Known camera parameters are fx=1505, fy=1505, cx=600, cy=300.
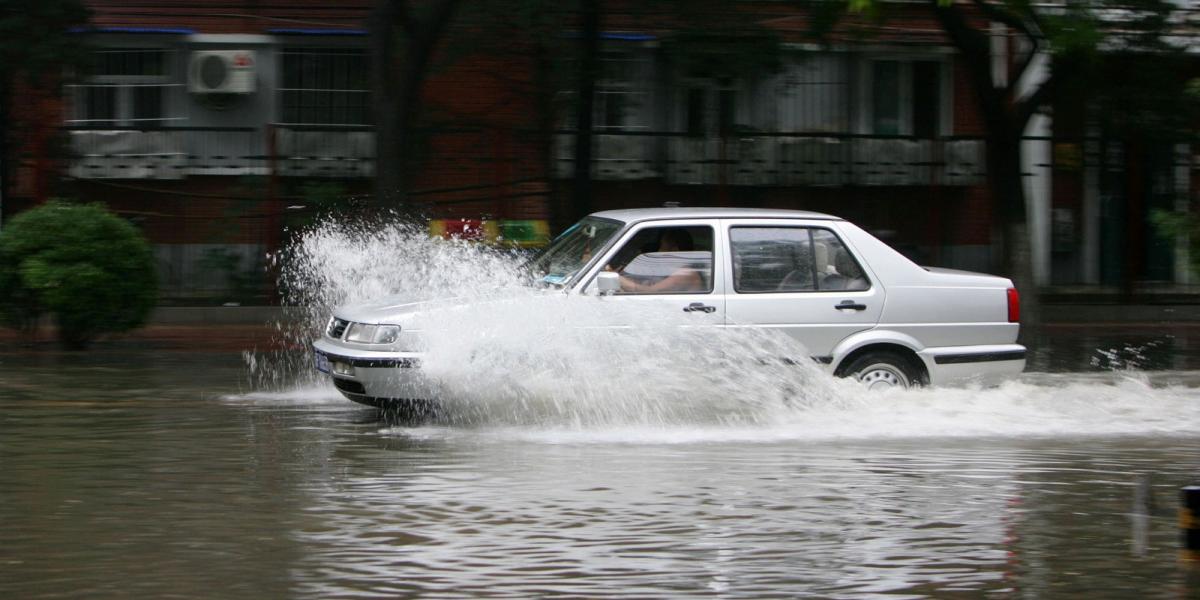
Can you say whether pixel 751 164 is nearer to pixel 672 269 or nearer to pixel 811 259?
pixel 811 259

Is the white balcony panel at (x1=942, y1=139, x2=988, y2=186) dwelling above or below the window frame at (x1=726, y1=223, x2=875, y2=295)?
above

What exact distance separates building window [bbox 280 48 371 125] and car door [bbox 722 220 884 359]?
13.4 meters

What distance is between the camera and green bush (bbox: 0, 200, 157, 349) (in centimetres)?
1436

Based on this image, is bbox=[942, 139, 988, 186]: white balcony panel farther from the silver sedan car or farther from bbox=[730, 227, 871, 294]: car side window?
bbox=[730, 227, 871, 294]: car side window

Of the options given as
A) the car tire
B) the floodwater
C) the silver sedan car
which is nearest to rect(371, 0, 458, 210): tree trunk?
the floodwater

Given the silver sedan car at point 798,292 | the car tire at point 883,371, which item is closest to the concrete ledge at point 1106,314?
the silver sedan car at point 798,292

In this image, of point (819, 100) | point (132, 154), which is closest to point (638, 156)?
point (819, 100)

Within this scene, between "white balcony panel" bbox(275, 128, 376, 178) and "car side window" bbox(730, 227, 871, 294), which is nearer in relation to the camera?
"car side window" bbox(730, 227, 871, 294)

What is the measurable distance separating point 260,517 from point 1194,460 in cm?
555

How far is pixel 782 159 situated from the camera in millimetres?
20469

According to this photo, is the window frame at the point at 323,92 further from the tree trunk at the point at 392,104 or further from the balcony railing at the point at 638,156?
the tree trunk at the point at 392,104

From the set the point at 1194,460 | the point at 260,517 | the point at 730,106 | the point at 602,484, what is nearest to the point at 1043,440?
the point at 1194,460

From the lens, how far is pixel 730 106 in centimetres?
2061

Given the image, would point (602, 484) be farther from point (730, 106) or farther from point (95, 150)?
point (95, 150)
